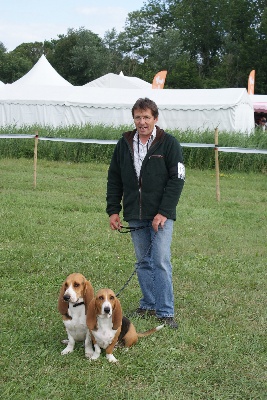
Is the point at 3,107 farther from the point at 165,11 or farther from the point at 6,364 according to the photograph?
the point at 165,11

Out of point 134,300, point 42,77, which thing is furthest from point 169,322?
point 42,77

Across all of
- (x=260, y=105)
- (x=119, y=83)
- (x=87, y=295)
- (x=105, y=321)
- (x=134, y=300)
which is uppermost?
(x=119, y=83)

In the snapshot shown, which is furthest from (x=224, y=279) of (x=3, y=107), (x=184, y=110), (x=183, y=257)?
(x=3, y=107)

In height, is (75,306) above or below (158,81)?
below

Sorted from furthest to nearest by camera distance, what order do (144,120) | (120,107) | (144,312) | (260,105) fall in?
(260,105)
(120,107)
(144,312)
(144,120)

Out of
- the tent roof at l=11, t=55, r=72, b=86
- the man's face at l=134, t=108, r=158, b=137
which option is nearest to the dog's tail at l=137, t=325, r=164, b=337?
the man's face at l=134, t=108, r=158, b=137

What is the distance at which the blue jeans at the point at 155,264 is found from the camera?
4785 mm

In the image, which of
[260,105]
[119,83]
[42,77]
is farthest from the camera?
[260,105]

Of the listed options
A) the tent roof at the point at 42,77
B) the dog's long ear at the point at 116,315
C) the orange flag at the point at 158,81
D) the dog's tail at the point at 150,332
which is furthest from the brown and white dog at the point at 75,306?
the tent roof at the point at 42,77

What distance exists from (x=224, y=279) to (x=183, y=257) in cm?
96

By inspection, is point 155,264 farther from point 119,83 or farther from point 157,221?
point 119,83

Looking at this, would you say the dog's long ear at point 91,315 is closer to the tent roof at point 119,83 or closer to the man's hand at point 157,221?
the man's hand at point 157,221

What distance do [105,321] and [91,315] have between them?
0.12 meters

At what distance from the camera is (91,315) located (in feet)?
13.2
